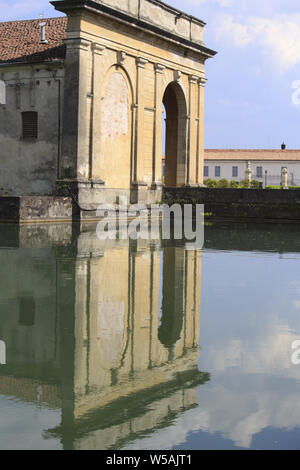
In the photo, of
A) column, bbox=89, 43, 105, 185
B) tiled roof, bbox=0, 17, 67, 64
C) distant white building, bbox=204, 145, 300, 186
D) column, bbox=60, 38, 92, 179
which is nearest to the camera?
column, bbox=60, 38, 92, 179

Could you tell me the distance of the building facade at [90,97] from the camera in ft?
82.4

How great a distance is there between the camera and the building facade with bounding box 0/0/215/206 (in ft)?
82.4

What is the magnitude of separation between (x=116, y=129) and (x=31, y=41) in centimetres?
512

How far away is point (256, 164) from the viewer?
84.8 meters

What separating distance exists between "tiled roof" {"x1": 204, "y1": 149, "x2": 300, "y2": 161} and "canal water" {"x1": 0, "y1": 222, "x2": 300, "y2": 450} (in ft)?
245

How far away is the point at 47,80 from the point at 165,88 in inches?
281

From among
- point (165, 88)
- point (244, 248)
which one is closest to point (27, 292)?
point (244, 248)

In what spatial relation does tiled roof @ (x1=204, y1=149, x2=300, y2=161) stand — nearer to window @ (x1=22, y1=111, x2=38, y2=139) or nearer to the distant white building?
the distant white building

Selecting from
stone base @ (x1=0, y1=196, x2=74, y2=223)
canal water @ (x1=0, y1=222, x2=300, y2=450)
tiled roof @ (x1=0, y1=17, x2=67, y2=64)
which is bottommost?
canal water @ (x1=0, y1=222, x2=300, y2=450)

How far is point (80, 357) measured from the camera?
5.36 metres

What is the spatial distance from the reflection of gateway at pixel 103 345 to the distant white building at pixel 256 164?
7492 cm

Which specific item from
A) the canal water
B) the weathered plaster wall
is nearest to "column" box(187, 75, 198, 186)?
the weathered plaster wall

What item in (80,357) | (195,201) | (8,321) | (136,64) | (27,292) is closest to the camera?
(80,357)
